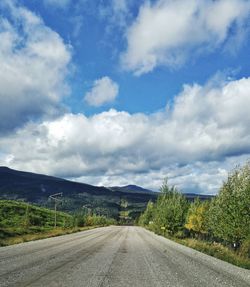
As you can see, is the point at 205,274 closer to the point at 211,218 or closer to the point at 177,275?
the point at 177,275

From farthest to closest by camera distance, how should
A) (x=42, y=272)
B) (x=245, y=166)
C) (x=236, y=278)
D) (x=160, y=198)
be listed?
(x=160, y=198) < (x=245, y=166) < (x=236, y=278) < (x=42, y=272)

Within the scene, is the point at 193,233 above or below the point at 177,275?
above

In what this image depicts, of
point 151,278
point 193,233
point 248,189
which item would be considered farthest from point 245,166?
point 193,233

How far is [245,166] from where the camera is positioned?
4606 centimetres

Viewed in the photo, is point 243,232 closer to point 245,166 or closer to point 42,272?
point 245,166

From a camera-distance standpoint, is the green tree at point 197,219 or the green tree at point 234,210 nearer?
the green tree at point 234,210

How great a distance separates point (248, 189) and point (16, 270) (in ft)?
89.6

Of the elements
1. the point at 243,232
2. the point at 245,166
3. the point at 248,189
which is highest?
the point at 245,166

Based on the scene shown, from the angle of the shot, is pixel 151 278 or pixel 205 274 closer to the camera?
pixel 151 278

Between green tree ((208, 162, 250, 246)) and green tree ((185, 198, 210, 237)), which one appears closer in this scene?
green tree ((208, 162, 250, 246))

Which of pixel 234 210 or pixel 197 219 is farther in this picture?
pixel 197 219

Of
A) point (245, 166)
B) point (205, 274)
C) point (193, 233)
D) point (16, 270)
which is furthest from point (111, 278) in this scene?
point (193, 233)

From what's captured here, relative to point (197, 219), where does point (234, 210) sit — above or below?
below

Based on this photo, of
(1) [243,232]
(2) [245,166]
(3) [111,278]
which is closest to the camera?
(3) [111,278]
